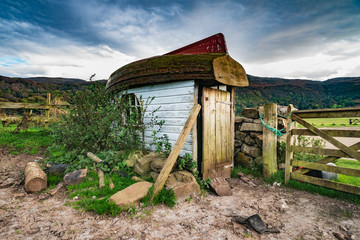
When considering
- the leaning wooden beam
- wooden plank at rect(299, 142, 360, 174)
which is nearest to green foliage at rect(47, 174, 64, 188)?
the leaning wooden beam

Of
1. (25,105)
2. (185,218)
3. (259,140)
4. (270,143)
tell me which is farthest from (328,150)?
(25,105)

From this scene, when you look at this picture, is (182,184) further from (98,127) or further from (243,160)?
(98,127)

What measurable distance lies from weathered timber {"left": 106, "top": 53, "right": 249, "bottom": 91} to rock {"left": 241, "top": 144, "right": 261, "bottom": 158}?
204cm

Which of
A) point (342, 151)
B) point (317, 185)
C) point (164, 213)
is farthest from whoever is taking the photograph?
point (317, 185)

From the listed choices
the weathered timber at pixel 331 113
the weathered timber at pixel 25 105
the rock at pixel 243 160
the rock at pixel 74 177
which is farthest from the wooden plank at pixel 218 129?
the weathered timber at pixel 25 105

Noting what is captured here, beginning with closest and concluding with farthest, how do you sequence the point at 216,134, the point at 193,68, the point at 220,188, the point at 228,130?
the point at 220,188 < the point at 193,68 < the point at 216,134 < the point at 228,130

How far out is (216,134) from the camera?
15.8 feet

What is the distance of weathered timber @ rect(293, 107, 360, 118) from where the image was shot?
366 cm

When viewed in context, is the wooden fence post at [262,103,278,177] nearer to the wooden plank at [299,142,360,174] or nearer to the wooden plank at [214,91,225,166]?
the wooden plank at [299,142,360,174]

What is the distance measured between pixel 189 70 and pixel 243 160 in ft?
11.1

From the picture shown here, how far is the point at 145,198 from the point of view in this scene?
3375 mm

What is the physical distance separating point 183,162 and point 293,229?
91.9 inches

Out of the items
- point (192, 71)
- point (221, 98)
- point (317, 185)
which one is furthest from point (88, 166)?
point (317, 185)

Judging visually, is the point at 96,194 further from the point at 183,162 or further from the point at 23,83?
the point at 23,83
